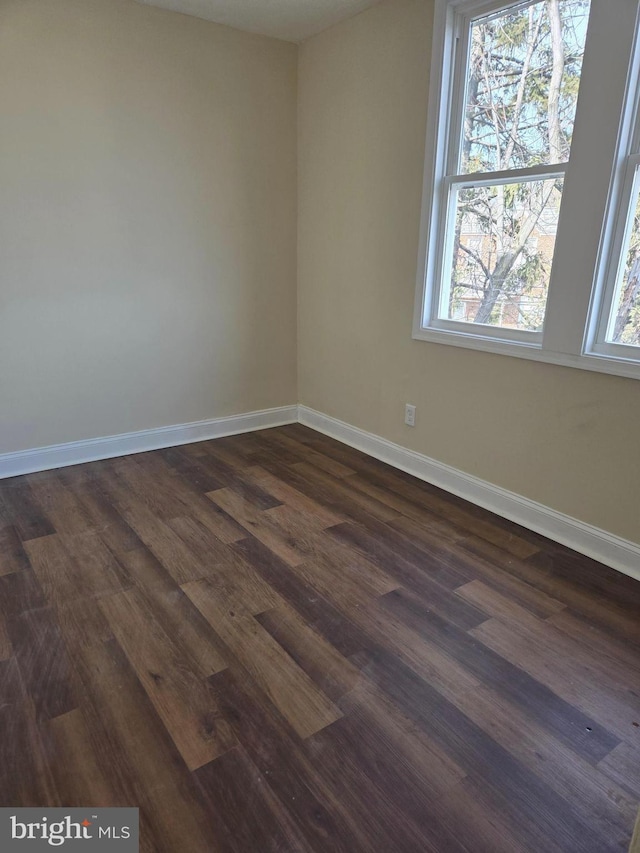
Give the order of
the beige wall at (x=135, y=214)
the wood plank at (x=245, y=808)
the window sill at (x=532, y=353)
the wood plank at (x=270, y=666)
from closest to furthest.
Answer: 1. the wood plank at (x=245, y=808)
2. the wood plank at (x=270, y=666)
3. the window sill at (x=532, y=353)
4. the beige wall at (x=135, y=214)

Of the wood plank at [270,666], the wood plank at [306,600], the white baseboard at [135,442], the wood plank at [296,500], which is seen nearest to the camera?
the wood plank at [270,666]

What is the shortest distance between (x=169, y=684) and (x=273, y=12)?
3425 millimetres

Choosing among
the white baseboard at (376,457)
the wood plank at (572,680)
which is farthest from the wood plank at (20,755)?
the white baseboard at (376,457)

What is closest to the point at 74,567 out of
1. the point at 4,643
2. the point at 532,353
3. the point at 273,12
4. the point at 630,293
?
the point at 4,643

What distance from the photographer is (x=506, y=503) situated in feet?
9.05

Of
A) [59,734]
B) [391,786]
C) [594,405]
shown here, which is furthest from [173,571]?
[594,405]

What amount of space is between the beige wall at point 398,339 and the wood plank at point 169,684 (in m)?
1.79

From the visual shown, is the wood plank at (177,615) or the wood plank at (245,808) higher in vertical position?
the wood plank at (177,615)

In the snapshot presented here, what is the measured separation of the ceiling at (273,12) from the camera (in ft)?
9.61

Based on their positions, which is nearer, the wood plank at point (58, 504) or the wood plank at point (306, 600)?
the wood plank at point (306, 600)

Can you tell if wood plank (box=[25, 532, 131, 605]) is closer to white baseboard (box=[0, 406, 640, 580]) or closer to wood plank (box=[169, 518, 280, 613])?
wood plank (box=[169, 518, 280, 613])

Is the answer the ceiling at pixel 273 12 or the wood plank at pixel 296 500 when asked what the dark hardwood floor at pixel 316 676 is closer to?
the wood plank at pixel 296 500

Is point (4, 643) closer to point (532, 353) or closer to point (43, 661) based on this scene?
point (43, 661)

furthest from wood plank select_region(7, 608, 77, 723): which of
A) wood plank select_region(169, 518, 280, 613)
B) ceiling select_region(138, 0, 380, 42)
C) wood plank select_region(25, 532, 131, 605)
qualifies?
ceiling select_region(138, 0, 380, 42)
